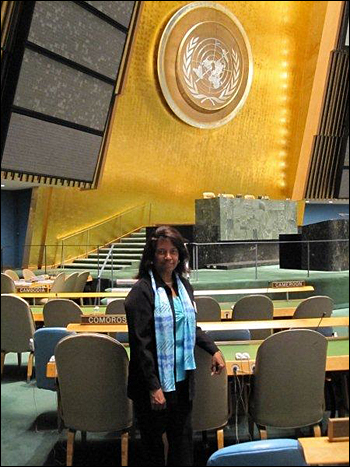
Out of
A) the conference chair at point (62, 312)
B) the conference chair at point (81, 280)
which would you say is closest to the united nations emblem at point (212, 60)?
the conference chair at point (62, 312)

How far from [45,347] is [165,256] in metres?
1.41

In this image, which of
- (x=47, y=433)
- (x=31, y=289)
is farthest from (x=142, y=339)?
(x=31, y=289)

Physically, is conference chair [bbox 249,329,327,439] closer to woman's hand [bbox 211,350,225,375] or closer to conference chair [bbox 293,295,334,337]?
woman's hand [bbox 211,350,225,375]

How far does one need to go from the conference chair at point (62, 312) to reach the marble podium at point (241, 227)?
1524 mm

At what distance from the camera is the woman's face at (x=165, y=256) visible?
1.81 m

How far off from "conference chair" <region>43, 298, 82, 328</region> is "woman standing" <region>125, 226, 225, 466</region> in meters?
2.16

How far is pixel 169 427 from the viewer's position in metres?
1.81

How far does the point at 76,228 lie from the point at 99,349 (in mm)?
6573

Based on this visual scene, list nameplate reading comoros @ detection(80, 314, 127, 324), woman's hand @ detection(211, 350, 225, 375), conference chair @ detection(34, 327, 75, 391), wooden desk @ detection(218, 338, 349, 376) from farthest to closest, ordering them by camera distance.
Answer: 1. nameplate reading comoros @ detection(80, 314, 127, 324)
2. conference chair @ detection(34, 327, 75, 391)
3. wooden desk @ detection(218, 338, 349, 376)
4. woman's hand @ detection(211, 350, 225, 375)

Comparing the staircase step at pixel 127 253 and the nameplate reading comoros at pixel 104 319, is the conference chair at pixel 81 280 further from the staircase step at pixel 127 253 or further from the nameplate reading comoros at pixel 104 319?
the nameplate reading comoros at pixel 104 319

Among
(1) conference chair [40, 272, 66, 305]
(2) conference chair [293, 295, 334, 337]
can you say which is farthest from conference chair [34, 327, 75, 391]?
(1) conference chair [40, 272, 66, 305]

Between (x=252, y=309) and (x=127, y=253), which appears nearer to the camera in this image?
(x=252, y=309)

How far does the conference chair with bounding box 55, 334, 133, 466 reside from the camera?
2051 millimetres

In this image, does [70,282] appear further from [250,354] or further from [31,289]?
[250,354]
